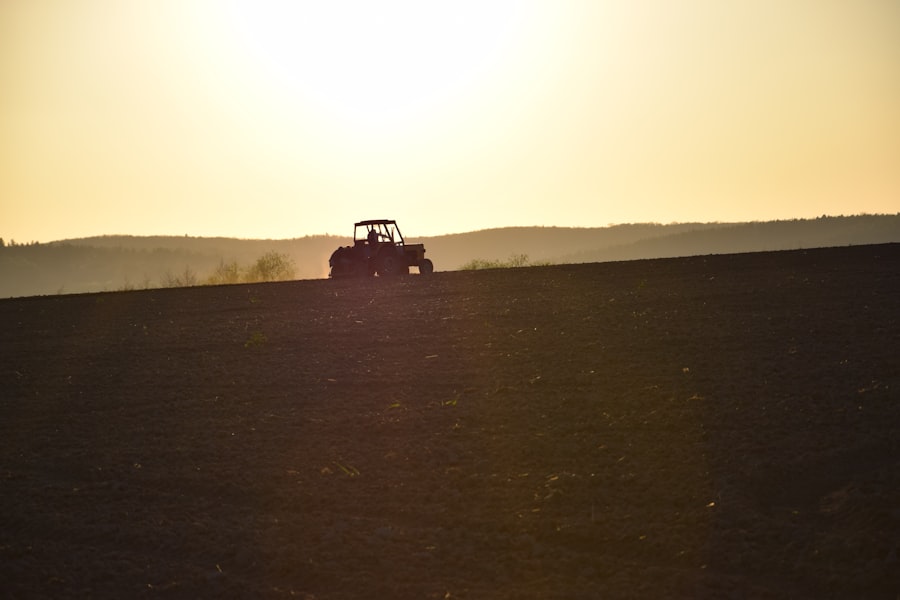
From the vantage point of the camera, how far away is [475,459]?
301 inches

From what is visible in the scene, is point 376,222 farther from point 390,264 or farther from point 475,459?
point 475,459

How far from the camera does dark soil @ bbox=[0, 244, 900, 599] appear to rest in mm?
5793

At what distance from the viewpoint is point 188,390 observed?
10.9 m

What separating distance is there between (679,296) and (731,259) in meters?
6.57

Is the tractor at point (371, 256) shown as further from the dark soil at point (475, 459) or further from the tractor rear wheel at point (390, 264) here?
the dark soil at point (475, 459)

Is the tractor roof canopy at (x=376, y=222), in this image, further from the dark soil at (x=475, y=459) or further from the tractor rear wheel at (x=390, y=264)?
the dark soil at (x=475, y=459)

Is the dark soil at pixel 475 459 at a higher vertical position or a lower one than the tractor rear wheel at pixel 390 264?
lower

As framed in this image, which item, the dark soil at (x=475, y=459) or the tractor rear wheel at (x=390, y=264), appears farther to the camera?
the tractor rear wheel at (x=390, y=264)

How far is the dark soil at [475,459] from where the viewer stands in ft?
19.0

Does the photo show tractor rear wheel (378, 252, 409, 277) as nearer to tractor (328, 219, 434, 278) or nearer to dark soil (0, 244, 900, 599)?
tractor (328, 219, 434, 278)

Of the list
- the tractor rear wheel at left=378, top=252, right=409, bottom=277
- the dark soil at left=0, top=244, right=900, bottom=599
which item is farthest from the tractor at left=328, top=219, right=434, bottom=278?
the dark soil at left=0, top=244, right=900, bottom=599

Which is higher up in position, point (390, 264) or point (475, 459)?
point (390, 264)

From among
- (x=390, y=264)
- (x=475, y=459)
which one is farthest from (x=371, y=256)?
(x=475, y=459)

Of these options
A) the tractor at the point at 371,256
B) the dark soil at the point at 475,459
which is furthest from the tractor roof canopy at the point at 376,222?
the dark soil at the point at 475,459
